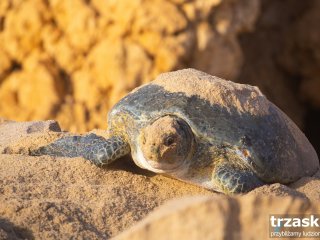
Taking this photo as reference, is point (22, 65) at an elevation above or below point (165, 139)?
above

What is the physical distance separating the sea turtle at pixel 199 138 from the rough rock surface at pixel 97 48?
134 inches

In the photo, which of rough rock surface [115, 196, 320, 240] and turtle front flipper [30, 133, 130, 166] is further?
turtle front flipper [30, 133, 130, 166]

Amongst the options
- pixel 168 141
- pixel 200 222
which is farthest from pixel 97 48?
pixel 200 222

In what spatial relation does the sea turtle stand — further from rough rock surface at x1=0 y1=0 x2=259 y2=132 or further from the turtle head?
rough rock surface at x1=0 y1=0 x2=259 y2=132

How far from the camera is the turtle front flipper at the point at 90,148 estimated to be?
300cm

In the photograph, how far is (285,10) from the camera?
9625 millimetres

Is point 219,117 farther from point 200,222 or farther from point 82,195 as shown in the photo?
point 200,222

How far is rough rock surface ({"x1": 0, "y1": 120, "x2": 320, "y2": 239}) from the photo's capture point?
212cm

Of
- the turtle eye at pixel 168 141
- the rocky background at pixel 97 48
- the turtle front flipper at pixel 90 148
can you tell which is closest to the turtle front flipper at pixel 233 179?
the turtle eye at pixel 168 141

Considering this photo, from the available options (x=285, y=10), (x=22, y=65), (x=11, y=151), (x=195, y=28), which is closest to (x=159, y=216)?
(x=11, y=151)

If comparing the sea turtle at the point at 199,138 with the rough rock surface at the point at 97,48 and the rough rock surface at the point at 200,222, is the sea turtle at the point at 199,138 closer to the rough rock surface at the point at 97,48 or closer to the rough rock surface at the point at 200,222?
the rough rock surface at the point at 200,222

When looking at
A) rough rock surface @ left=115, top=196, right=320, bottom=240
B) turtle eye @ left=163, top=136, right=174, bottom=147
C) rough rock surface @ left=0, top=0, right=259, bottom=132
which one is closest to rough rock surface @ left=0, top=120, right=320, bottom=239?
rough rock surface @ left=115, top=196, right=320, bottom=240

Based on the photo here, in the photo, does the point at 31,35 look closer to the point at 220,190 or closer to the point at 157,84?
the point at 157,84

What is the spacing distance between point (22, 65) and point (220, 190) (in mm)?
4576
